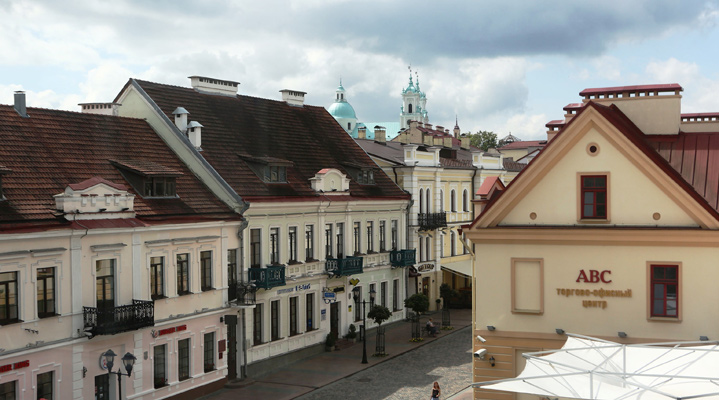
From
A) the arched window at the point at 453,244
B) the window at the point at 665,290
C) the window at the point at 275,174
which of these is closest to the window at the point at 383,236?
the window at the point at 275,174

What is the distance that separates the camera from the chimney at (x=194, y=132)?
3662cm

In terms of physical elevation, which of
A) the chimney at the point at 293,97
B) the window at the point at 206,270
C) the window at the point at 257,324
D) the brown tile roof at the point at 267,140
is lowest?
the window at the point at 257,324

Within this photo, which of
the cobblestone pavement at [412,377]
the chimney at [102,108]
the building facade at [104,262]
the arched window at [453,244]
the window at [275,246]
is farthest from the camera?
the arched window at [453,244]

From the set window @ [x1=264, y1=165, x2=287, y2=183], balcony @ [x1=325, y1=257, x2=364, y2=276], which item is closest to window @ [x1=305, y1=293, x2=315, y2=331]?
balcony @ [x1=325, y1=257, x2=364, y2=276]

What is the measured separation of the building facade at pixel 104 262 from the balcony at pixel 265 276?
1716 millimetres

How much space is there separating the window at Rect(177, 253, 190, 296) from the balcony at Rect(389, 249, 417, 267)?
18.8m

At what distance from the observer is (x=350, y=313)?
148 feet

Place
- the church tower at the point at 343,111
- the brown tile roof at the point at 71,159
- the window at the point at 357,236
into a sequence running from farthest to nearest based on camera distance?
the church tower at the point at 343,111 < the window at the point at 357,236 < the brown tile roof at the point at 71,159

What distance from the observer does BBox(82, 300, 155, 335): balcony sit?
89.7 ft

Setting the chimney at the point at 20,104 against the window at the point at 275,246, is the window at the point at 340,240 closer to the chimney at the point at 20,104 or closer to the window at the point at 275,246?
the window at the point at 275,246

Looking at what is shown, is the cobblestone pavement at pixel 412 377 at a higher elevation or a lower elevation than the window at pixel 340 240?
lower

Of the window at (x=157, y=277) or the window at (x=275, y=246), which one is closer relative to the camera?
the window at (x=157, y=277)

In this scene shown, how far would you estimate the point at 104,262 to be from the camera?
28375 millimetres

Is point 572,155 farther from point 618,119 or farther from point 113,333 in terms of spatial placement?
point 113,333
